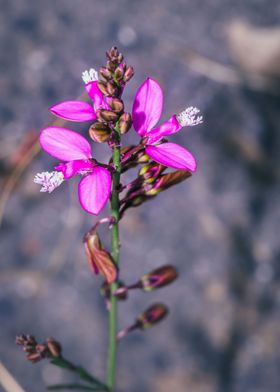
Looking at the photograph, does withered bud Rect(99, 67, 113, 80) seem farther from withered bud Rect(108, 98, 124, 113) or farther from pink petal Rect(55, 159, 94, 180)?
pink petal Rect(55, 159, 94, 180)

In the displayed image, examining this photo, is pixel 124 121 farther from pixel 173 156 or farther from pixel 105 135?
pixel 173 156

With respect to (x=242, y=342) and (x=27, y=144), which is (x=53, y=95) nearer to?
(x=27, y=144)

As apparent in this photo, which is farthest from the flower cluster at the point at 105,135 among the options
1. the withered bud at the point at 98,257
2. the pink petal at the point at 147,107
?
the withered bud at the point at 98,257

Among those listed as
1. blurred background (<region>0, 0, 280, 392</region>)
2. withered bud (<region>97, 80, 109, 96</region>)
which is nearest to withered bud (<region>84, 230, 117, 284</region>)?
withered bud (<region>97, 80, 109, 96</region>)

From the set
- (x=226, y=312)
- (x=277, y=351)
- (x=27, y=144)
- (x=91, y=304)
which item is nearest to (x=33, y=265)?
(x=91, y=304)

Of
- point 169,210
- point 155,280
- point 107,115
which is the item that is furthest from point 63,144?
point 169,210

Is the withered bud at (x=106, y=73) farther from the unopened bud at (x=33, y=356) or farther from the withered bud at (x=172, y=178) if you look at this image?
the unopened bud at (x=33, y=356)

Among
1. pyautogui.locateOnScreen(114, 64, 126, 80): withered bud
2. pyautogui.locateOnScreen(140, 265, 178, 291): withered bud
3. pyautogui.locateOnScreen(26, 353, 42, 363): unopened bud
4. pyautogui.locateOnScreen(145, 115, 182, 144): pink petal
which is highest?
pyautogui.locateOnScreen(114, 64, 126, 80): withered bud
